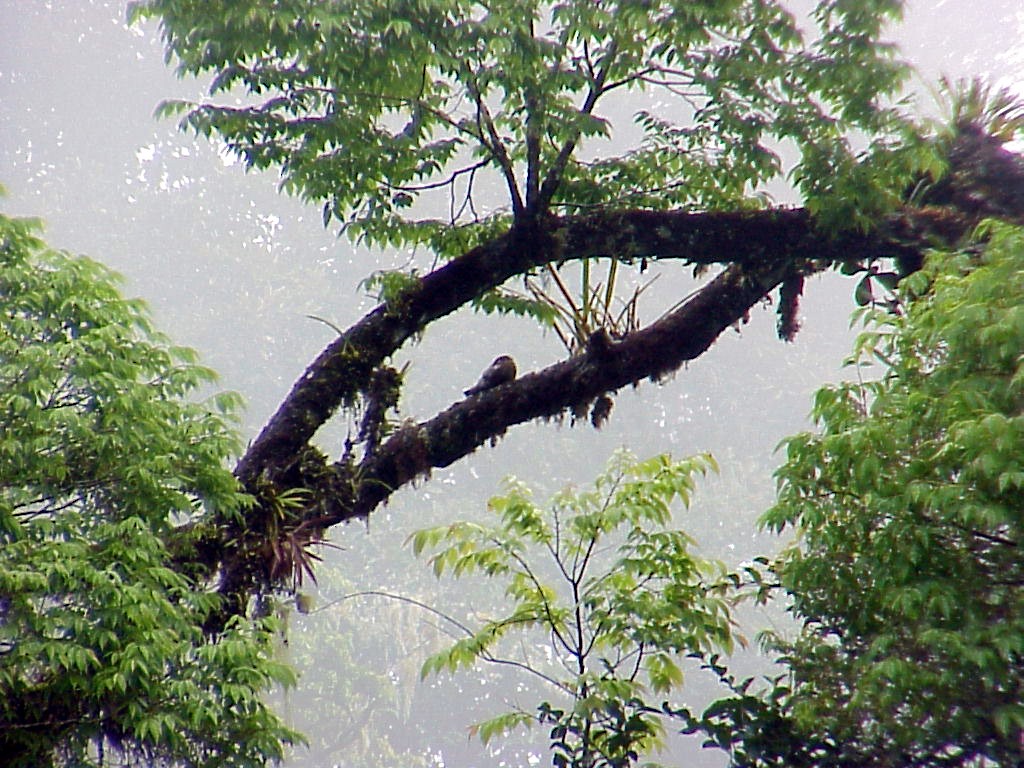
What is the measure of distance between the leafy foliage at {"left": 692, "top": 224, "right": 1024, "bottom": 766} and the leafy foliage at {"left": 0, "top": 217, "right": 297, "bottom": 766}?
1.20 m

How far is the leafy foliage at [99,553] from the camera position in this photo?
1.94 m

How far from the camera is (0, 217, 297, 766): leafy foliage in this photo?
1.94 m

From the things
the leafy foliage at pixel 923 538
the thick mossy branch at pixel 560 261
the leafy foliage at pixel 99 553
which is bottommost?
the leafy foliage at pixel 923 538

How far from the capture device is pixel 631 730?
90.5 inches

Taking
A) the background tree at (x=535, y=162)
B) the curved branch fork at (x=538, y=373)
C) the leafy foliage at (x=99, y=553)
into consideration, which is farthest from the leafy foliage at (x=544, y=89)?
the leafy foliage at (x=99, y=553)

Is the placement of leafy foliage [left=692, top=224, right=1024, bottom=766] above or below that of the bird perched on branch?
below

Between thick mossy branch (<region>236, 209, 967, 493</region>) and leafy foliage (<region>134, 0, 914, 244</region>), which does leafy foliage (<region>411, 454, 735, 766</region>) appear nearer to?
thick mossy branch (<region>236, 209, 967, 493</region>)

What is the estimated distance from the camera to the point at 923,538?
1677 mm

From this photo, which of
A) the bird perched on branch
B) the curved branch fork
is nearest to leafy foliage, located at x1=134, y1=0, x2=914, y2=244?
the curved branch fork

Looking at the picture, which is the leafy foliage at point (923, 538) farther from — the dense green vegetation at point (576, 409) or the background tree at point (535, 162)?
the background tree at point (535, 162)

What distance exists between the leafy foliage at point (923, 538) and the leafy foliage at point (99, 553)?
120 centimetres

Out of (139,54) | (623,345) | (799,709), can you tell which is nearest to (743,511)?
(623,345)

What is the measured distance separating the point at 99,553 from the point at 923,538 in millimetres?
1685

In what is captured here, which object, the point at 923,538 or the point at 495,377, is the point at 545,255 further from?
the point at 923,538
